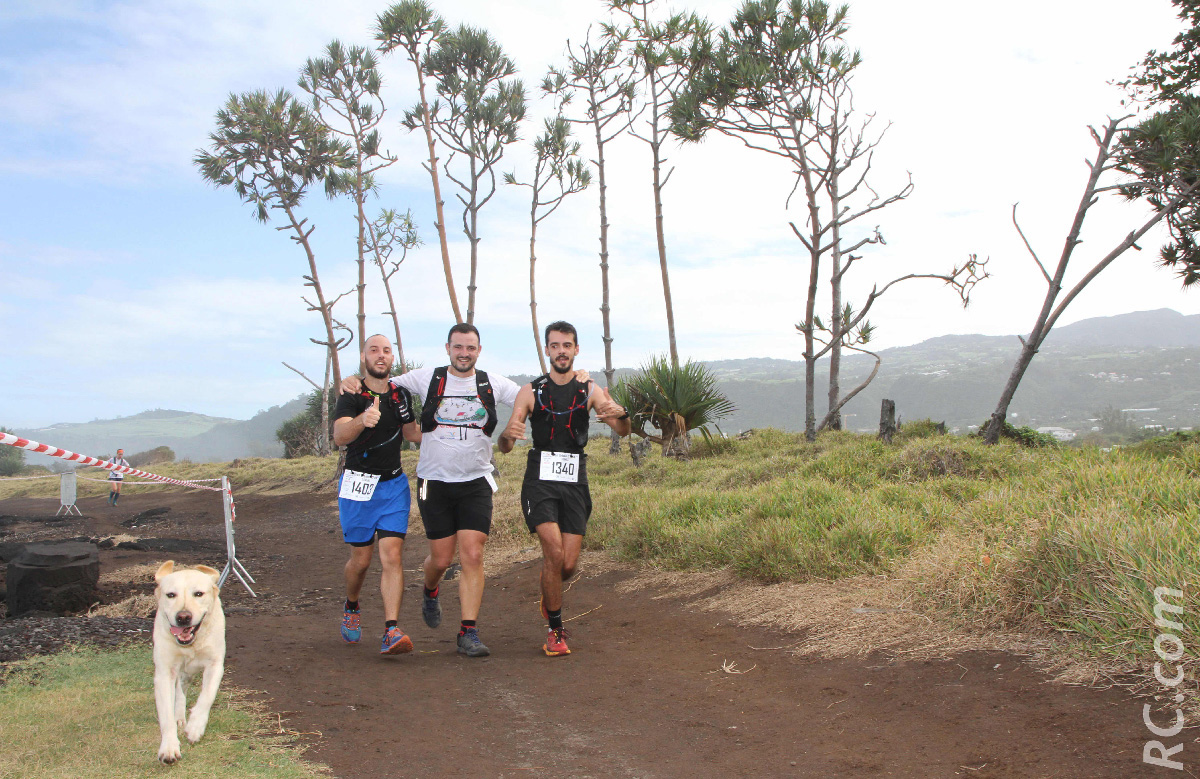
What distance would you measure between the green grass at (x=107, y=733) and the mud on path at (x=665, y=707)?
0.79 ft

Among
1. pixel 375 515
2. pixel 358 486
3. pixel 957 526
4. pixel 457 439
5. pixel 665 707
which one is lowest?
pixel 665 707

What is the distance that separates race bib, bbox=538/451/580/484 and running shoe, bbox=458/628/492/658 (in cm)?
115

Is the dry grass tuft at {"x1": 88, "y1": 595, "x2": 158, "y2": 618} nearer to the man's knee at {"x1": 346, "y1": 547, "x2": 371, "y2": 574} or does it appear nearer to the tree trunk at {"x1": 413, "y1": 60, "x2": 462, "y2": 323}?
the man's knee at {"x1": 346, "y1": 547, "x2": 371, "y2": 574}

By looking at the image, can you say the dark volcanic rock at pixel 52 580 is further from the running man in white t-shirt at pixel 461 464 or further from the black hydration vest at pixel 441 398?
the black hydration vest at pixel 441 398

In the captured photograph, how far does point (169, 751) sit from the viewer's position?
3.09 meters

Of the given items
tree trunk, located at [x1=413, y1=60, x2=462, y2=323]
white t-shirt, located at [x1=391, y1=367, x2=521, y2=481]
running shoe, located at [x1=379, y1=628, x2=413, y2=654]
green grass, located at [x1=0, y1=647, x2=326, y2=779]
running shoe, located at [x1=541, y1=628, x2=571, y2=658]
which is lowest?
running shoe, located at [x1=541, y1=628, x2=571, y2=658]

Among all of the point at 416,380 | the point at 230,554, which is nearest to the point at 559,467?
the point at 416,380

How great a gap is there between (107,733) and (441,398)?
8.52ft

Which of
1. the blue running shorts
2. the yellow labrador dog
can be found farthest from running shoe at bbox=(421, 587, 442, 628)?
the yellow labrador dog

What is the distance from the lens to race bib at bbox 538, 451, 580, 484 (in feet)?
17.4

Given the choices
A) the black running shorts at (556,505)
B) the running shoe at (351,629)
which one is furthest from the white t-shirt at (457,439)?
the running shoe at (351,629)

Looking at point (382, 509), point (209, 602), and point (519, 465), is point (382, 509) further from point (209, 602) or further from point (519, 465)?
point (519, 465)

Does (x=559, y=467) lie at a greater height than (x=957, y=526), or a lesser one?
greater

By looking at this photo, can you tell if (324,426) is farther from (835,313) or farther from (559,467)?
(559,467)
